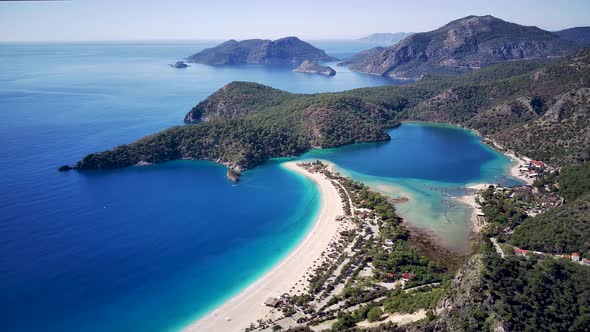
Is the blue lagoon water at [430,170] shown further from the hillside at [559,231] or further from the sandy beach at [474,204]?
the hillside at [559,231]

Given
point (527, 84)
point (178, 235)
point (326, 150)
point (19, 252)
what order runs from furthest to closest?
point (527, 84), point (326, 150), point (178, 235), point (19, 252)

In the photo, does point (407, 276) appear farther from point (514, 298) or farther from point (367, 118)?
point (367, 118)

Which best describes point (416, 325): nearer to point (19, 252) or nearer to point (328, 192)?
point (328, 192)

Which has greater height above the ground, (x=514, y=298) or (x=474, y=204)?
(x=514, y=298)

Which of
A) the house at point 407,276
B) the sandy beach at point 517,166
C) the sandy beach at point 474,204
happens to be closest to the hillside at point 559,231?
the sandy beach at point 474,204

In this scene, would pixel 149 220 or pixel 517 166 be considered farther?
pixel 517 166

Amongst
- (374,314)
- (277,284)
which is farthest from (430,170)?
(374,314)

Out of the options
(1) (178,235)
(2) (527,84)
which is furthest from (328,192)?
(2) (527,84)
